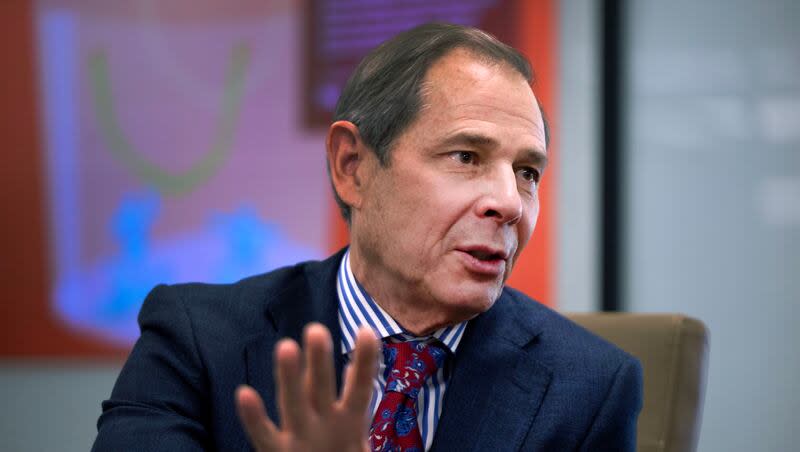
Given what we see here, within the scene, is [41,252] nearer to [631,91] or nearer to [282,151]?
[282,151]

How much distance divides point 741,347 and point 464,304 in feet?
7.85

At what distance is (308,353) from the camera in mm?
837

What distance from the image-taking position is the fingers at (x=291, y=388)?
829mm

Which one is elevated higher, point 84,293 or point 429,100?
point 429,100

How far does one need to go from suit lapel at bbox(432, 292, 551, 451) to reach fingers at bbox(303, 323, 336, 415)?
21.2 inches

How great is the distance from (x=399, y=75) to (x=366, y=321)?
0.43m

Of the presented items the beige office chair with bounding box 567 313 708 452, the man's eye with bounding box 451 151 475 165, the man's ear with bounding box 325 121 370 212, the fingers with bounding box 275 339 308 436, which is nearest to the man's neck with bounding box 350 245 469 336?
the man's ear with bounding box 325 121 370 212

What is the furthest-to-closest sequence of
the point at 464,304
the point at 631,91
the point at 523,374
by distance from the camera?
the point at 631,91 → the point at 523,374 → the point at 464,304

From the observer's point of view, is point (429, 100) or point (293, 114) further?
point (293, 114)

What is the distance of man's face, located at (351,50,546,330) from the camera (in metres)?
1.33

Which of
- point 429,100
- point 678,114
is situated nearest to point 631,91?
point 678,114

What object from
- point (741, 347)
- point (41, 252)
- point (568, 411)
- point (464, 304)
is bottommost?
point (741, 347)

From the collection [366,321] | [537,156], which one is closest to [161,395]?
[366,321]

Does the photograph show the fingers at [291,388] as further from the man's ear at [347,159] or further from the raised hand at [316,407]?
the man's ear at [347,159]
